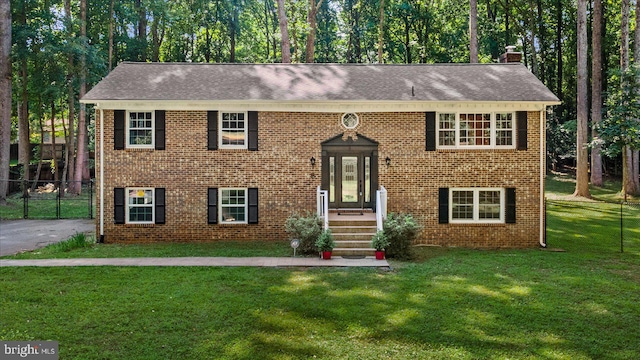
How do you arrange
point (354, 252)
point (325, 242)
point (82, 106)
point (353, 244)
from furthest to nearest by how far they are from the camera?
point (82, 106)
point (353, 244)
point (354, 252)
point (325, 242)

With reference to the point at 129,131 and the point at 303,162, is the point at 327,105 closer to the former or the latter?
the point at 303,162

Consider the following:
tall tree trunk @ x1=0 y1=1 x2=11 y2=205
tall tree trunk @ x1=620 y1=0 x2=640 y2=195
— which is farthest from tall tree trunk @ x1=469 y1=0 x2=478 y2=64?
tall tree trunk @ x1=0 y1=1 x2=11 y2=205

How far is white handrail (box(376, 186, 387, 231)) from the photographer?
45.9 feet

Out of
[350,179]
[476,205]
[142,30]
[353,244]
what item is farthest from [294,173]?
[142,30]

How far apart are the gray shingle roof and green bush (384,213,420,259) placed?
170 inches

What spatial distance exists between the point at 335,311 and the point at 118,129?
10370 millimetres

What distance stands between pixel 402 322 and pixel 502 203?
8713mm

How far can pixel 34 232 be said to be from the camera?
59.5 feet

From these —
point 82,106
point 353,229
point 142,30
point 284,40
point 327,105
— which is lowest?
point 353,229

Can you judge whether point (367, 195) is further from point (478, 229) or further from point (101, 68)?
point (101, 68)

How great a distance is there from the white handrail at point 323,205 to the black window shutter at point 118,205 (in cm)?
639

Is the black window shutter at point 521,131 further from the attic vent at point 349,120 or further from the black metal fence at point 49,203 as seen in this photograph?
the black metal fence at point 49,203

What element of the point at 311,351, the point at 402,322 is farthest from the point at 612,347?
the point at 311,351

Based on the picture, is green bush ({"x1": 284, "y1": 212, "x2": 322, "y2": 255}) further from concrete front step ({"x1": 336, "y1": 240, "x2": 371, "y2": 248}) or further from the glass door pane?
the glass door pane
